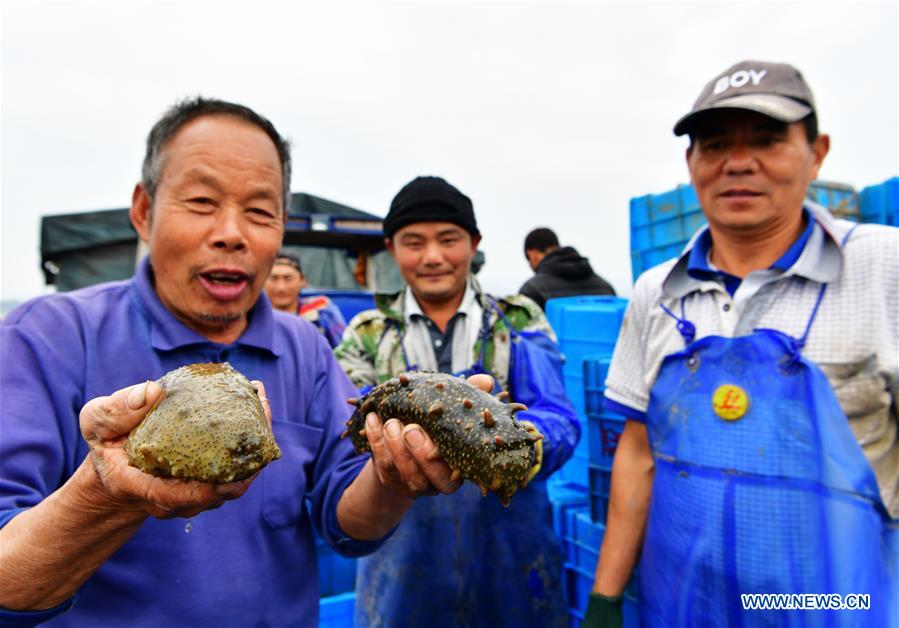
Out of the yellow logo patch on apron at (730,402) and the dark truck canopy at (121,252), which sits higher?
the dark truck canopy at (121,252)

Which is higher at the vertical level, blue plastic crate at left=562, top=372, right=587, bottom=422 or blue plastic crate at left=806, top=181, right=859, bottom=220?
blue plastic crate at left=806, top=181, right=859, bottom=220

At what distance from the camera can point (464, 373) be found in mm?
3117

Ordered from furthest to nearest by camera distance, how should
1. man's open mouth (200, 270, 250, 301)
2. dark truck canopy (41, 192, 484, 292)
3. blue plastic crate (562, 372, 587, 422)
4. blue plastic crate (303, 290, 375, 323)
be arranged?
1. dark truck canopy (41, 192, 484, 292)
2. blue plastic crate (303, 290, 375, 323)
3. blue plastic crate (562, 372, 587, 422)
4. man's open mouth (200, 270, 250, 301)

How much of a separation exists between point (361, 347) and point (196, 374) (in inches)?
75.5

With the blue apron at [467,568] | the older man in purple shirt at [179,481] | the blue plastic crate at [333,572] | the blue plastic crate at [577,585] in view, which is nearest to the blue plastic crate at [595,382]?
the blue apron at [467,568]

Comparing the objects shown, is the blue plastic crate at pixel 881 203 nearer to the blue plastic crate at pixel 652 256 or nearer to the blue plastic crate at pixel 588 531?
the blue plastic crate at pixel 652 256

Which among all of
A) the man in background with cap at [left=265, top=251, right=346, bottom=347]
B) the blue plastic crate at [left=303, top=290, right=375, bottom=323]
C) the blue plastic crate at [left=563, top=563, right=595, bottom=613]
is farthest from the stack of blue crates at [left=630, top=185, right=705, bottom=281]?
the blue plastic crate at [left=303, top=290, right=375, bottom=323]

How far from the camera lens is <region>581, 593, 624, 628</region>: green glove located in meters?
2.59

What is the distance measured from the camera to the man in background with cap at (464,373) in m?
2.87

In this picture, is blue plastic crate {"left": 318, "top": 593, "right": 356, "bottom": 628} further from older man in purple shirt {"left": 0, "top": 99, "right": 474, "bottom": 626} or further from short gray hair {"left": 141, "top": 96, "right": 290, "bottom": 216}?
short gray hair {"left": 141, "top": 96, "right": 290, "bottom": 216}

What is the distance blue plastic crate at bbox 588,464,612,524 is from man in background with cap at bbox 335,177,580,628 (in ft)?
1.16

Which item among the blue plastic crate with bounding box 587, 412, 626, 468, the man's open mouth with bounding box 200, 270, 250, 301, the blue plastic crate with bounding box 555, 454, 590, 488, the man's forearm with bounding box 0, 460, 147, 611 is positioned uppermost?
the man's open mouth with bounding box 200, 270, 250, 301

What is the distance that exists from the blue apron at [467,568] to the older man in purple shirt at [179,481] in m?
0.76

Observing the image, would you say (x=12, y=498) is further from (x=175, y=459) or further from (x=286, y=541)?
(x=286, y=541)
